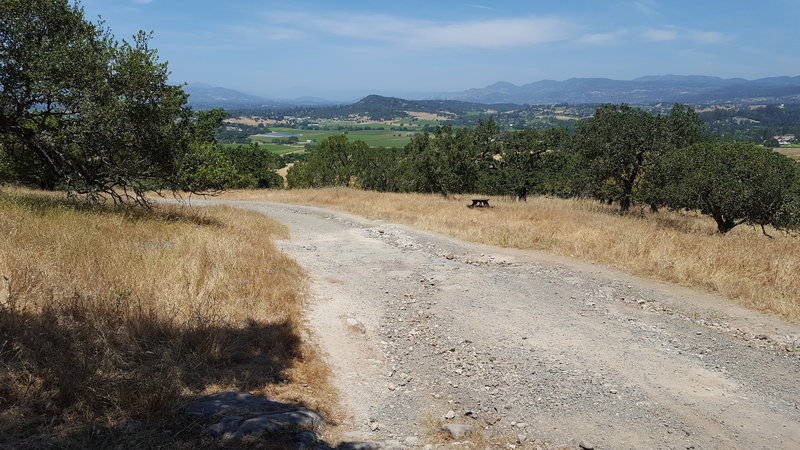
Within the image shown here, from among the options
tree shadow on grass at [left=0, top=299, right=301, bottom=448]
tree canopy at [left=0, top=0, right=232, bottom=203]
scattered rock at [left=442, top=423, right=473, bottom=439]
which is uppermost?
tree canopy at [left=0, top=0, right=232, bottom=203]

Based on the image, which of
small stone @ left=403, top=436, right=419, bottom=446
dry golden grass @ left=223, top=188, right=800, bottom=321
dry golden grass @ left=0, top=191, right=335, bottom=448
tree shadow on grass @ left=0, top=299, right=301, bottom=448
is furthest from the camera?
dry golden grass @ left=223, top=188, right=800, bottom=321

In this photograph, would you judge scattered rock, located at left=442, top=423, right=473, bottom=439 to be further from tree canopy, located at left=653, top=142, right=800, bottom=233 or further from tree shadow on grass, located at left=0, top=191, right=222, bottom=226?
tree canopy, located at left=653, top=142, right=800, bottom=233

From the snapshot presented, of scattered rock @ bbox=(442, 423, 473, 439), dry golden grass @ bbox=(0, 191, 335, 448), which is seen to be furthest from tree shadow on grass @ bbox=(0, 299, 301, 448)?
scattered rock @ bbox=(442, 423, 473, 439)

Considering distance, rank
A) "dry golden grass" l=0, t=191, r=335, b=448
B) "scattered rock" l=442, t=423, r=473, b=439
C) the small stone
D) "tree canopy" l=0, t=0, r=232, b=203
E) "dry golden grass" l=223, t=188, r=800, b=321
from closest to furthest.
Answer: "dry golden grass" l=0, t=191, r=335, b=448, the small stone, "scattered rock" l=442, t=423, r=473, b=439, "dry golden grass" l=223, t=188, r=800, b=321, "tree canopy" l=0, t=0, r=232, b=203

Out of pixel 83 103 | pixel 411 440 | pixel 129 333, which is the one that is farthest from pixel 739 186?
pixel 83 103

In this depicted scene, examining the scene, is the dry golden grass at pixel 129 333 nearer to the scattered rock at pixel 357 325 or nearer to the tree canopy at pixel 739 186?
the scattered rock at pixel 357 325

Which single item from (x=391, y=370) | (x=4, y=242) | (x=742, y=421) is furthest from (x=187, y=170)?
(x=742, y=421)

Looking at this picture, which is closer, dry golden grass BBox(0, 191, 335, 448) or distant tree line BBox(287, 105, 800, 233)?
dry golden grass BBox(0, 191, 335, 448)

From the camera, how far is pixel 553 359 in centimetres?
670

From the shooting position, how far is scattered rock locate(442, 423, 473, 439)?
15.5 ft

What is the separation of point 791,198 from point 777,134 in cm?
20010

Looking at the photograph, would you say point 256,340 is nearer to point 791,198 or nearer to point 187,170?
point 187,170

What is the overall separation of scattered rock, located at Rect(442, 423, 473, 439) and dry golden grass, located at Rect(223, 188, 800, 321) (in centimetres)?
768

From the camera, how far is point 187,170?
16.2 meters
